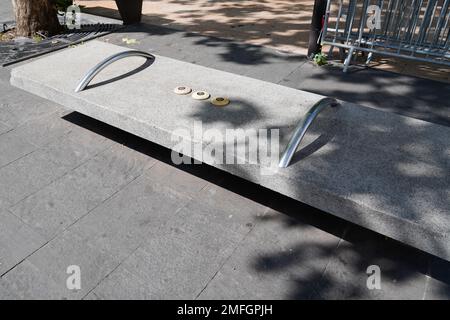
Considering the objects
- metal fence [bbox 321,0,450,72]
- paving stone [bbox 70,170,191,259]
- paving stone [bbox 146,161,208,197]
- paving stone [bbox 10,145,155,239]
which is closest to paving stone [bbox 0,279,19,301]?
paving stone [bbox 10,145,155,239]

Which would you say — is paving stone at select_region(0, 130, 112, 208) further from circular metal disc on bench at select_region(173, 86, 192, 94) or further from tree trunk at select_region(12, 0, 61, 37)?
tree trunk at select_region(12, 0, 61, 37)

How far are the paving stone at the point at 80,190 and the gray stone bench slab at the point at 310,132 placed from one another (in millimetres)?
489

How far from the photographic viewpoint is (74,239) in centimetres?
297

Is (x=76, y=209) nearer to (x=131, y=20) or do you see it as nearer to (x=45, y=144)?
(x=45, y=144)

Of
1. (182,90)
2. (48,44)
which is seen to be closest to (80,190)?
(182,90)

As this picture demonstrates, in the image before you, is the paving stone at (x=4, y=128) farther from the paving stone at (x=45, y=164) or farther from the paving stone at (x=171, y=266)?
the paving stone at (x=171, y=266)

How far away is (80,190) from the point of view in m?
3.48

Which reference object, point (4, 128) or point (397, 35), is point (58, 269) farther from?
point (397, 35)

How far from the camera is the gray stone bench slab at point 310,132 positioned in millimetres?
2426

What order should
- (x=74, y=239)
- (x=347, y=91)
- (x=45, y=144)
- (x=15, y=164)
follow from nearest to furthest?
(x=74, y=239) → (x=15, y=164) → (x=45, y=144) → (x=347, y=91)

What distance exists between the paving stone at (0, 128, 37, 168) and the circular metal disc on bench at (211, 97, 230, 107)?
2.11m

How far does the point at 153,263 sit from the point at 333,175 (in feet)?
4.97

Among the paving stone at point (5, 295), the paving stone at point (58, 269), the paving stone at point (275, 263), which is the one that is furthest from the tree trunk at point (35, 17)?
the paving stone at point (275, 263)
